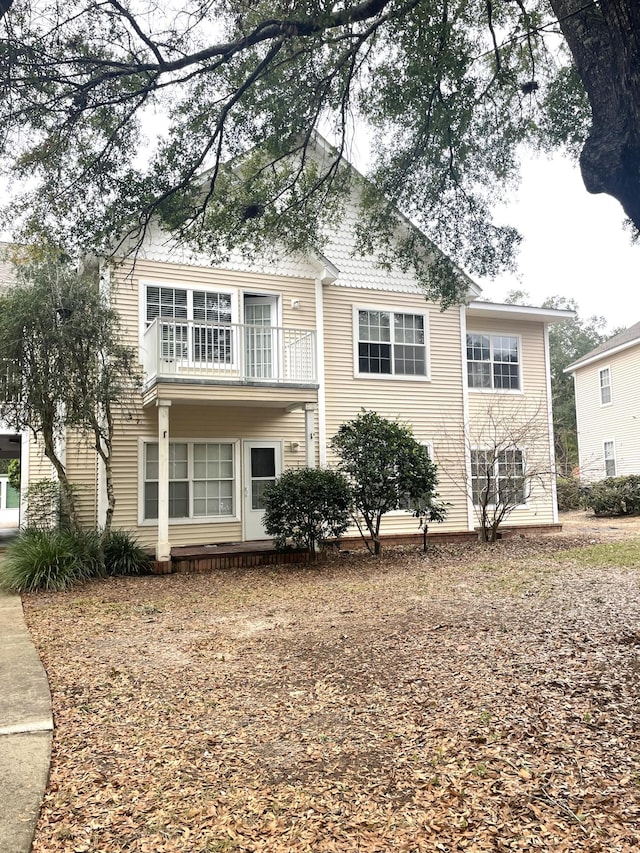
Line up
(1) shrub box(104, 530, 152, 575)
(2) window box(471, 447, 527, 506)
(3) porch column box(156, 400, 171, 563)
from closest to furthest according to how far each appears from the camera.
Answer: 1. (1) shrub box(104, 530, 152, 575)
2. (3) porch column box(156, 400, 171, 563)
3. (2) window box(471, 447, 527, 506)

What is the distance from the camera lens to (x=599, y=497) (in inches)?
824

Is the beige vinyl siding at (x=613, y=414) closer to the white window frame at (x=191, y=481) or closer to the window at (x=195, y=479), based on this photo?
the white window frame at (x=191, y=481)

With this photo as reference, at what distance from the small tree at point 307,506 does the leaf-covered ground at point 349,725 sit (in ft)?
11.5

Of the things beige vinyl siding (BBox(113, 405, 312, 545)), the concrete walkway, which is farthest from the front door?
the concrete walkway

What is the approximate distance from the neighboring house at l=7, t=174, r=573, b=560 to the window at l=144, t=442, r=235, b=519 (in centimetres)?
3

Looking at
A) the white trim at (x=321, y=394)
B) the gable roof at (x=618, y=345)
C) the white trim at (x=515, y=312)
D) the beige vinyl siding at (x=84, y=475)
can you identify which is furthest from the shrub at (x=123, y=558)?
the gable roof at (x=618, y=345)

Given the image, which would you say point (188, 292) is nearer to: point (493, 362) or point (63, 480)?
point (63, 480)

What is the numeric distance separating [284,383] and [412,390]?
4258 mm

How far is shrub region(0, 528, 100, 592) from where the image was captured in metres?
9.28

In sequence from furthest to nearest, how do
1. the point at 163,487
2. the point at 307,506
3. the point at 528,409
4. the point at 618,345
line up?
the point at 618,345, the point at 528,409, the point at 307,506, the point at 163,487

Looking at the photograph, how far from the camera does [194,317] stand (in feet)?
41.8

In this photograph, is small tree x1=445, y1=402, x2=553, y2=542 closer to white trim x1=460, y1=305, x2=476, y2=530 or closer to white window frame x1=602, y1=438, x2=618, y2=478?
white trim x1=460, y1=305, x2=476, y2=530

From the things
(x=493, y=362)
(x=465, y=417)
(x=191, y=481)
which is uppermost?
A: (x=493, y=362)

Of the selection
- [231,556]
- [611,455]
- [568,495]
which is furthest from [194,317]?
[611,455]
